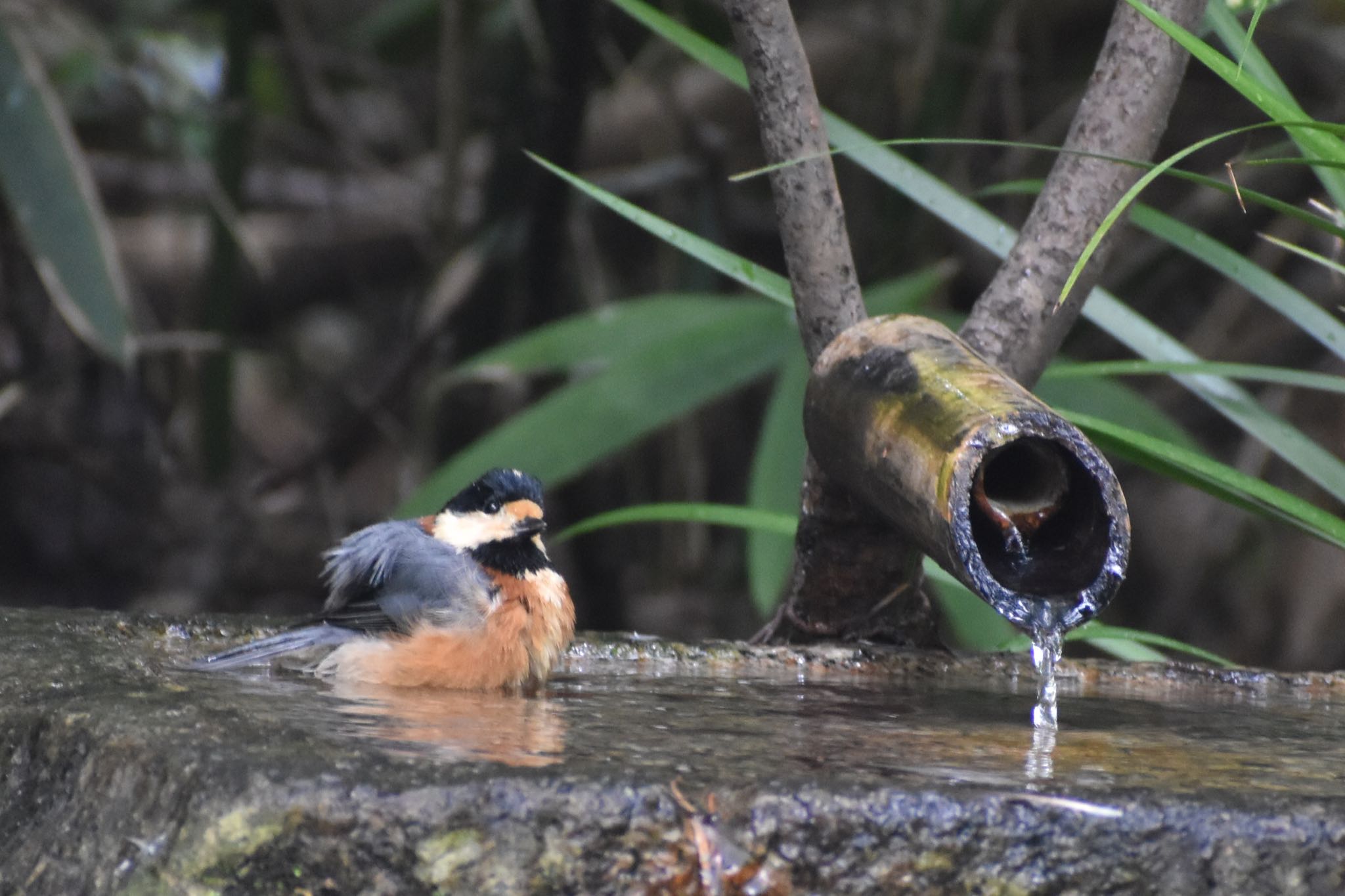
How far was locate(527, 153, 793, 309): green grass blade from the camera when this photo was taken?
2.37 m

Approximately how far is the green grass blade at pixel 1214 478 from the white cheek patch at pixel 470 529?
1.14 meters

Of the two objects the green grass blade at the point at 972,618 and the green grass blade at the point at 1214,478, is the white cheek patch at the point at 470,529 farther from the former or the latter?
the green grass blade at the point at 1214,478

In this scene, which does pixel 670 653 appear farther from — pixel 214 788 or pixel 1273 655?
pixel 1273 655

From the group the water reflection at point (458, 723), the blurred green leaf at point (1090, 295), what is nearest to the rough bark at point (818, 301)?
the blurred green leaf at point (1090, 295)

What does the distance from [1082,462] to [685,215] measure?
15.1 feet

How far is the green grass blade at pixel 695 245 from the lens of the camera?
2365mm

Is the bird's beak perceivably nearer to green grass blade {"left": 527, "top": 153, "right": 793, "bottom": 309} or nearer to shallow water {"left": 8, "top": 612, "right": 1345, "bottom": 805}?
shallow water {"left": 8, "top": 612, "right": 1345, "bottom": 805}

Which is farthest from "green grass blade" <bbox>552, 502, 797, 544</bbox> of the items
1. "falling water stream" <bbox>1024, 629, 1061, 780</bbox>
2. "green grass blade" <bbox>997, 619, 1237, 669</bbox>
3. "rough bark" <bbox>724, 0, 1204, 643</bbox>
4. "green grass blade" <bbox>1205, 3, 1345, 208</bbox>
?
"green grass blade" <bbox>1205, 3, 1345, 208</bbox>

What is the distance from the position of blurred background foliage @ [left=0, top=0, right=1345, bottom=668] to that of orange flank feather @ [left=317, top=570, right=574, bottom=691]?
166cm

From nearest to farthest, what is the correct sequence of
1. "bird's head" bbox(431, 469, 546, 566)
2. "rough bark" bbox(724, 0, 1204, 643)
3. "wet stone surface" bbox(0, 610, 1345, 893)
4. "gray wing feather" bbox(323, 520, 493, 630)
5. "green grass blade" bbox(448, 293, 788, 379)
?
"wet stone surface" bbox(0, 610, 1345, 893) < "rough bark" bbox(724, 0, 1204, 643) < "gray wing feather" bbox(323, 520, 493, 630) < "bird's head" bbox(431, 469, 546, 566) < "green grass blade" bbox(448, 293, 788, 379)

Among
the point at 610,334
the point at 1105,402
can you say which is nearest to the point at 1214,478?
the point at 1105,402

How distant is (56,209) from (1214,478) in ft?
10.5

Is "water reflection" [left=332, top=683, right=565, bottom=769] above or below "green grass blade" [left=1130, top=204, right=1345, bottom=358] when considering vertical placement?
below

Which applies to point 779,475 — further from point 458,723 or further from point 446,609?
point 458,723
